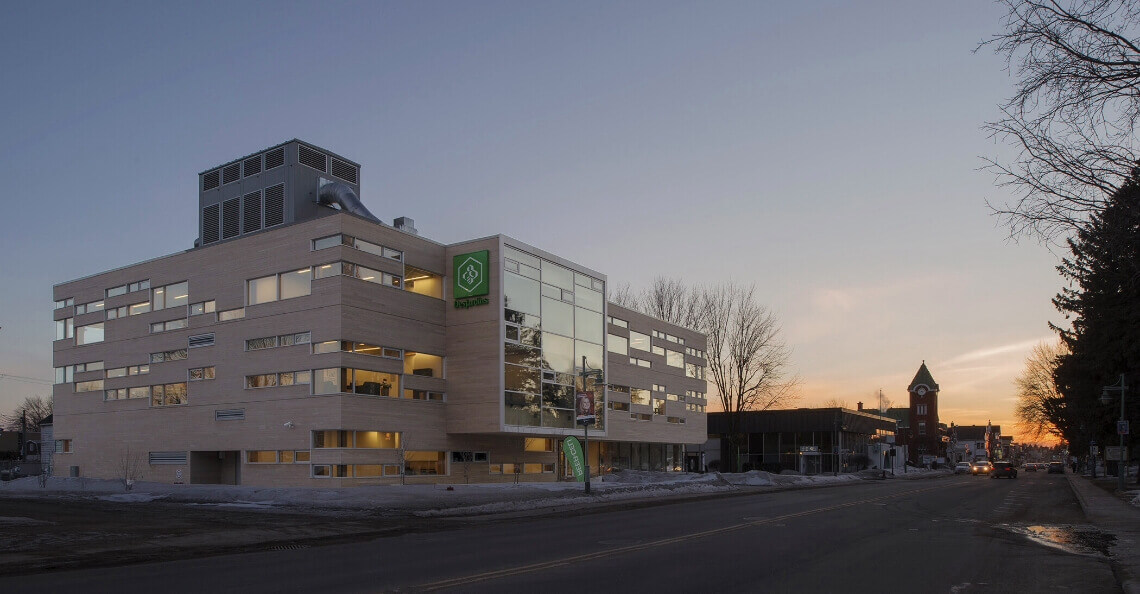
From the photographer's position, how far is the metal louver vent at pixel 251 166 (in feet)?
153

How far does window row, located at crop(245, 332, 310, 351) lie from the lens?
1556 inches

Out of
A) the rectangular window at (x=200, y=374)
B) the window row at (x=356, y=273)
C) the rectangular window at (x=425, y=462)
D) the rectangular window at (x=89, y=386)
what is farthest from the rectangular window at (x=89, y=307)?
the rectangular window at (x=425, y=462)

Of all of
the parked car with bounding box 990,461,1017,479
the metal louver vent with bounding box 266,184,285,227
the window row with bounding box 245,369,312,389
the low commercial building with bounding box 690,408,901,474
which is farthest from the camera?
the low commercial building with bounding box 690,408,901,474

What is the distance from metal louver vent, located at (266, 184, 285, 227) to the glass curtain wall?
40.8ft

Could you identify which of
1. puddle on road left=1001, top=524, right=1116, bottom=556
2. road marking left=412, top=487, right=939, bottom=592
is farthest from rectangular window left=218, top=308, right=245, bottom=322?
puddle on road left=1001, top=524, right=1116, bottom=556

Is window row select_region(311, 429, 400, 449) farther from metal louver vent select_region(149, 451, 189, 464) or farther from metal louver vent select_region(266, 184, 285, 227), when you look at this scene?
metal louver vent select_region(266, 184, 285, 227)

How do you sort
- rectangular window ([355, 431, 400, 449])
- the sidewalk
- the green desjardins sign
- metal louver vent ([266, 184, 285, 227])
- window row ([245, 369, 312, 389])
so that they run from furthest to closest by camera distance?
metal louver vent ([266, 184, 285, 227])
the green desjardins sign
window row ([245, 369, 312, 389])
rectangular window ([355, 431, 400, 449])
the sidewalk

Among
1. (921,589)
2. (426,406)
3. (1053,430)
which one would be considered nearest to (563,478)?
(426,406)

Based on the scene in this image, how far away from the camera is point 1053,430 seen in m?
100

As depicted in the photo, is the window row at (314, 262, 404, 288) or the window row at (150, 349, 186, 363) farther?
the window row at (150, 349, 186, 363)

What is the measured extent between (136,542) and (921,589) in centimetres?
1480

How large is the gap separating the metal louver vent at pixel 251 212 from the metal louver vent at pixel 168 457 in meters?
12.4

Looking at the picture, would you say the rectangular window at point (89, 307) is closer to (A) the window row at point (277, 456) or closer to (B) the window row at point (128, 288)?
(B) the window row at point (128, 288)

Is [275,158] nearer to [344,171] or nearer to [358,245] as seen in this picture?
[344,171]
